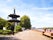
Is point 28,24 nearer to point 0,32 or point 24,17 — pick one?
point 24,17

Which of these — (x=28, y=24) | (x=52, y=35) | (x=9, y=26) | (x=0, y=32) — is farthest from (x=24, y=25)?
(x=52, y=35)

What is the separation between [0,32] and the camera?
128 ft

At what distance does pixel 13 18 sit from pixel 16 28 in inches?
1057

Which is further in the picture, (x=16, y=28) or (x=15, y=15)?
(x=15, y=15)

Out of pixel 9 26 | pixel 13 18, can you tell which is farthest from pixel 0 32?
pixel 13 18

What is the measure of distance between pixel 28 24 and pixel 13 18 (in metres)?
12.0

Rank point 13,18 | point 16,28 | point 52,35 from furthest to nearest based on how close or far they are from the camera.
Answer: point 13,18, point 16,28, point 52,35

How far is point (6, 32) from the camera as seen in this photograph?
37.9 m

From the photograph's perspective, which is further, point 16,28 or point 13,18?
point 13,18

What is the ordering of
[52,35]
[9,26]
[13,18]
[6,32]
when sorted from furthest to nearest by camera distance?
[13,18] < [9,26] < [6,32] < [52,35]

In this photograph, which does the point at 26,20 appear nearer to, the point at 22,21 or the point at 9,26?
the point at 22,21

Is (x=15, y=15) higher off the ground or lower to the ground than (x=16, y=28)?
higher

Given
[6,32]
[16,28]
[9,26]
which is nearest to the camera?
[6,32]

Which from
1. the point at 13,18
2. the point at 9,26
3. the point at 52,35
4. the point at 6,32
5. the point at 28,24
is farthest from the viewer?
Answer: the point at 28,24
